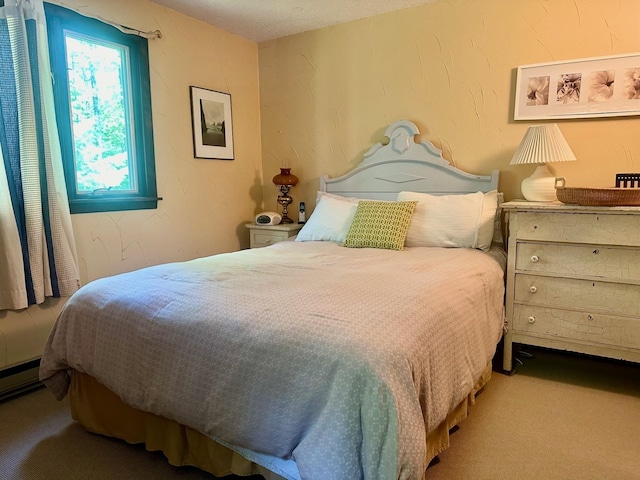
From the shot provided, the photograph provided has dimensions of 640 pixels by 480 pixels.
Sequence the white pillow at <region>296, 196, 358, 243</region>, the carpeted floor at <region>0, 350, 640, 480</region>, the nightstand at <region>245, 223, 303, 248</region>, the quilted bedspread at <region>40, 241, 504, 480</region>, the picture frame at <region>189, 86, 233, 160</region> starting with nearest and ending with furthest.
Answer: the quilted bedspread at <region>40, 241, 504, 480</region>, the carpeted floor at <region>0, 350, 640, 480</region>, the white pillow at <region>296, 196, 358, 243</region>, the picture frame at <region>189, 86, 233, 160</region>, the nightstand at <region>245, 223, 303, 248</region>

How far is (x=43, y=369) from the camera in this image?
1850 millimetres

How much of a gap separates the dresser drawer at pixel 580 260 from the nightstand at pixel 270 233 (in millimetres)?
1713

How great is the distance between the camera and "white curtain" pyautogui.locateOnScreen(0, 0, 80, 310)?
2.17m

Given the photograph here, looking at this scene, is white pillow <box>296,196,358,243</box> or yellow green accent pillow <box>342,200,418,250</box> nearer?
yellow green accent pillow <box>342,200,418,250</box>

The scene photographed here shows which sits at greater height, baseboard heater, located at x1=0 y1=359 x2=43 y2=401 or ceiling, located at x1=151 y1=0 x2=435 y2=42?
ceiling, located at x1=151 y1=0 x2=435 y2=42

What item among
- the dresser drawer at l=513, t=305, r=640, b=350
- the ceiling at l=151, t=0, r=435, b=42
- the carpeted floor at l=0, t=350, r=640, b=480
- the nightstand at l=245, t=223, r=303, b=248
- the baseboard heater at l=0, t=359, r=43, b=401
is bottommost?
the carpeted floor at l=0, t=350, r=640, b=480

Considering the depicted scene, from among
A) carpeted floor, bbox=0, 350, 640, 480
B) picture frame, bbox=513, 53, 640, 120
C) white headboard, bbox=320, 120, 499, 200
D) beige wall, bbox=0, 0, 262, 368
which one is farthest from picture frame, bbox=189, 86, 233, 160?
picture frame, bbox=513, 53, 640, 120

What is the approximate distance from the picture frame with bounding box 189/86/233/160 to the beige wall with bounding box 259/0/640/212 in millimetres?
418

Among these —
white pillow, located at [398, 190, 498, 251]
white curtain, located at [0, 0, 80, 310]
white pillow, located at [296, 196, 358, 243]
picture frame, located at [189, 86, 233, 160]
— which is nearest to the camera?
white curtain, located at [0, 0, 80, 310]

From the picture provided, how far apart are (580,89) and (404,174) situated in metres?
1.17

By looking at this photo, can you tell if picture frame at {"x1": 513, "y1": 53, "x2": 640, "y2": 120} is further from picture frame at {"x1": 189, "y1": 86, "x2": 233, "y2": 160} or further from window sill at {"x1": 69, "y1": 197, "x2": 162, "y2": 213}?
window sill at {"x1": 69, "y1": 197, "x2": 162, "y2": 213}

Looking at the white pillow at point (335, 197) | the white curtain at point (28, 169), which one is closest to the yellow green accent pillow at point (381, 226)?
the white pillow at point (335, 197)

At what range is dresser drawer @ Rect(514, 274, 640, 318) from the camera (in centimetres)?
207

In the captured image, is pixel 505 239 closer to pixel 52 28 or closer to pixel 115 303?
pixel 115 303
